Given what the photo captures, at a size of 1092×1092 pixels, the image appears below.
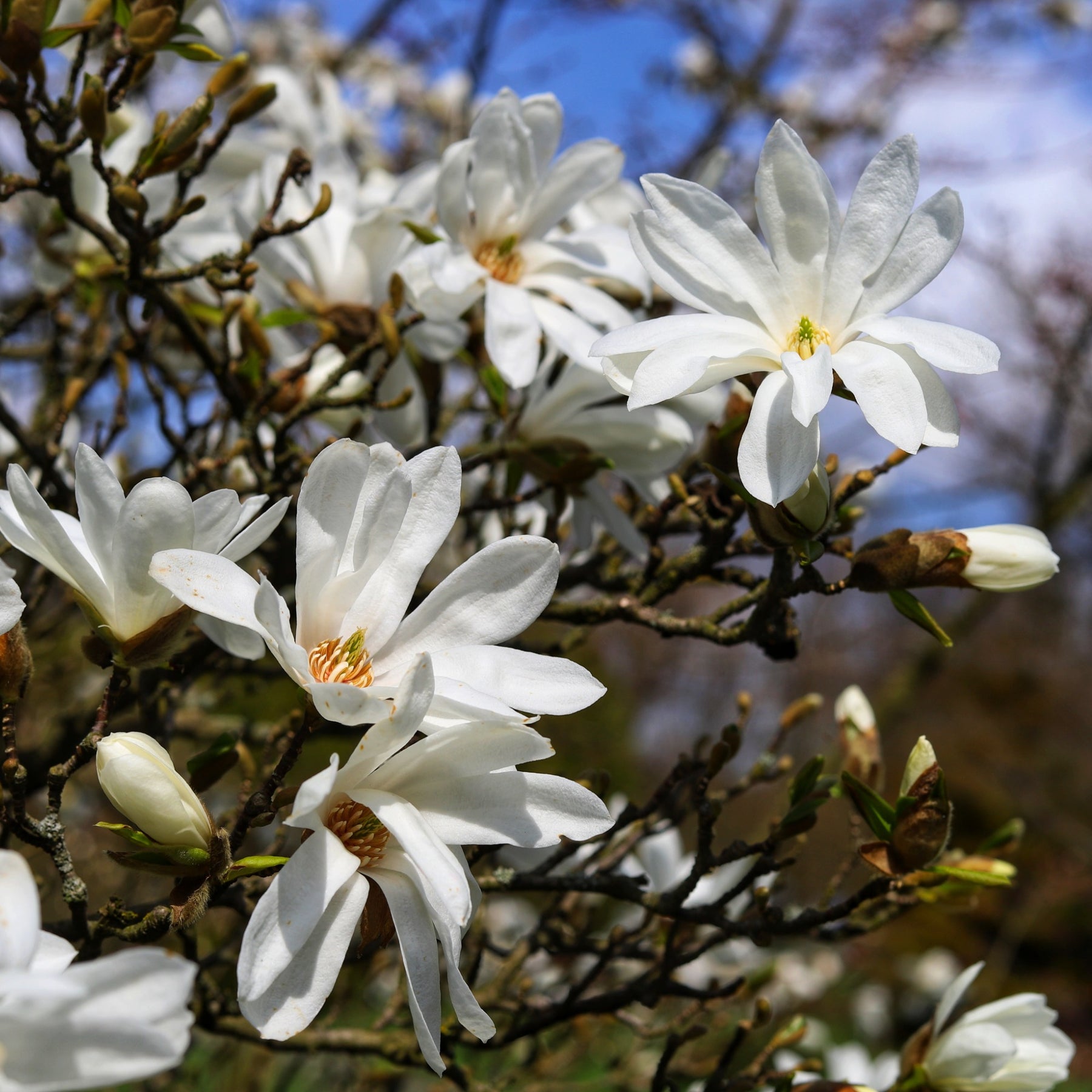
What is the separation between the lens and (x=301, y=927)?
855mm

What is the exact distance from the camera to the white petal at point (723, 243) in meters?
1.17

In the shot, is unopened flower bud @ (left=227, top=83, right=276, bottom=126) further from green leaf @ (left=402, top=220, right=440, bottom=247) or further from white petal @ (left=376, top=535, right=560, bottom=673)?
white petal @ (left=376, top=535, right=560, bottom=673)

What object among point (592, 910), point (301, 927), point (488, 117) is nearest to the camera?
point (301, 927)

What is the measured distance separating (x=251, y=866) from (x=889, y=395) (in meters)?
0.75

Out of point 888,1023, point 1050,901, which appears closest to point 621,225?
point 1050,901

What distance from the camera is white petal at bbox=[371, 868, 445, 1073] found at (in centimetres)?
91

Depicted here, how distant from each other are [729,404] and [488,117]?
56 cm

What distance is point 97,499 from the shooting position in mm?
964

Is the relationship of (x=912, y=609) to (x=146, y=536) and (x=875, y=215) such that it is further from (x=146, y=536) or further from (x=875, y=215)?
(x=146, y=536)

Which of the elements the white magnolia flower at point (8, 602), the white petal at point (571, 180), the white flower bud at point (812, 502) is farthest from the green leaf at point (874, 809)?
the white petal at point (571, 180)

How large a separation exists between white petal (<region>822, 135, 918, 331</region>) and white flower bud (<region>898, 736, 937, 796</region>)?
503 mm

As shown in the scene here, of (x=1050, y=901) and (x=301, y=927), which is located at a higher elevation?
(x=301, y=927)

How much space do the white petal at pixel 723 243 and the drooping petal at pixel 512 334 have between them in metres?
0.34

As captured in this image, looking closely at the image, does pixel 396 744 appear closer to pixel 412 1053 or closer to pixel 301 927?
pixel 301 927
